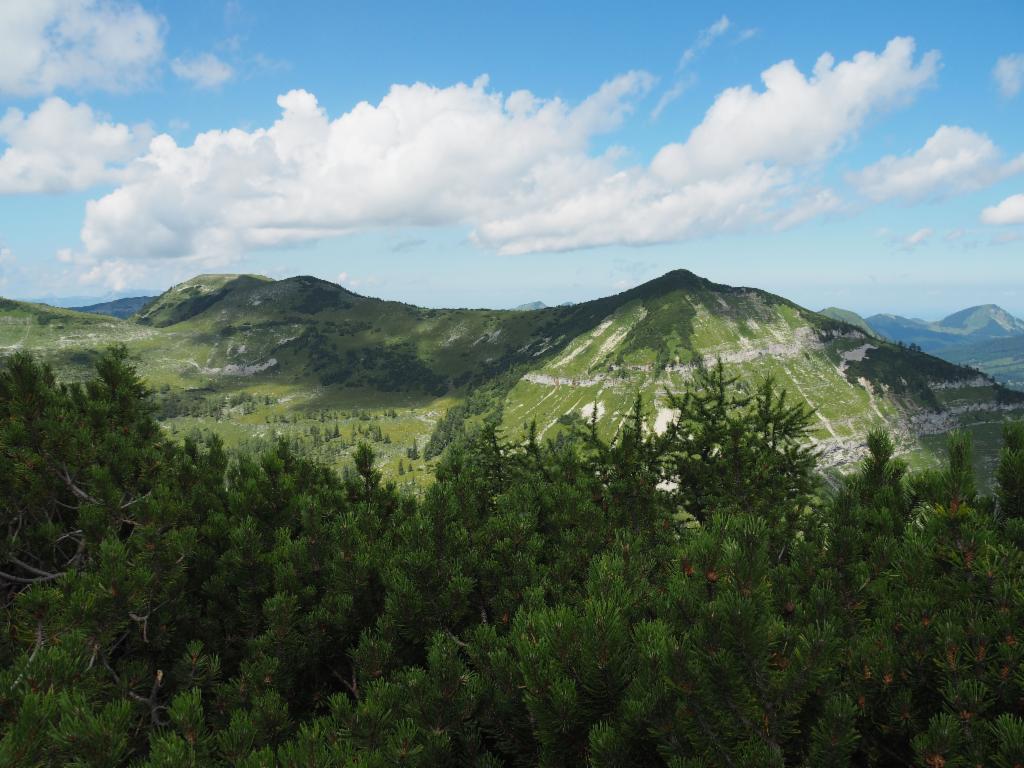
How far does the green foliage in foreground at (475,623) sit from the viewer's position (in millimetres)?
5113

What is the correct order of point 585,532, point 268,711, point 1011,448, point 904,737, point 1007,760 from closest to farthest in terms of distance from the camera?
point 1007,760, point 904,737, point 268,711, point 1011,448, point 585,532

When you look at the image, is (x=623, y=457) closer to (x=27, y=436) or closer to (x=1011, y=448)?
(x=1011, y=448)

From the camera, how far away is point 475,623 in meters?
10.9

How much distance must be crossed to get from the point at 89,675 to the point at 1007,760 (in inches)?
388

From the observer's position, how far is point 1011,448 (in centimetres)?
841

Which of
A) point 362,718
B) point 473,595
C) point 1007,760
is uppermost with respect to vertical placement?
point 1007,760

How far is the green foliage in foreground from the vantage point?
16.8 ft

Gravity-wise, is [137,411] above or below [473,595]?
above

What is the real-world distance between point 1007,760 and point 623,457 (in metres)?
14.8

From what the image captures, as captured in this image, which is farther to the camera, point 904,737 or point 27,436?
point 27,436

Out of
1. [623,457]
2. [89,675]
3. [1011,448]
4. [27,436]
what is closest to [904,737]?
[1011,448]

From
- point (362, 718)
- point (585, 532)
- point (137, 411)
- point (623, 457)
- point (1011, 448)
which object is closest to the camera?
point (362, 718)

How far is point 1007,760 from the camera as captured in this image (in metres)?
4.37

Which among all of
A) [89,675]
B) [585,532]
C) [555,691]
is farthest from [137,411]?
[555,691]
